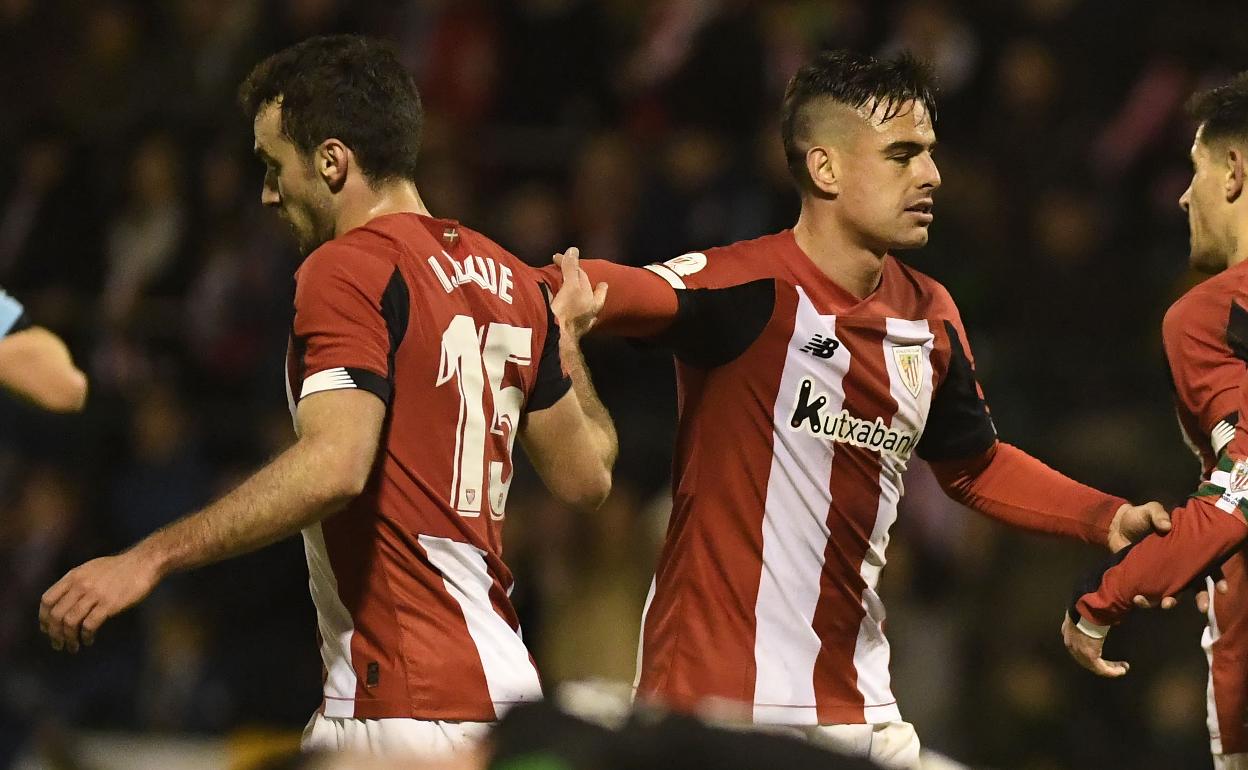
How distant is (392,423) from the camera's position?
3895 mm

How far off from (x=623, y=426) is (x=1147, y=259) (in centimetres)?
261

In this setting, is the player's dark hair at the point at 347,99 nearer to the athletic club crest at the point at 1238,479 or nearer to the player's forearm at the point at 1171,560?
the player's forearm at the point at 1171,560

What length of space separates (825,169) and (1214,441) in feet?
3.86

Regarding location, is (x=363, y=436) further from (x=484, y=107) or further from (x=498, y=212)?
(x=484, y=107)

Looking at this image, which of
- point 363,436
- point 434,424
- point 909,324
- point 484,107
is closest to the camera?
point 363,436

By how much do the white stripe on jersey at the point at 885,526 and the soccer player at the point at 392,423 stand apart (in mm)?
819

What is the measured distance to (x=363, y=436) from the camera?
366 centimetres

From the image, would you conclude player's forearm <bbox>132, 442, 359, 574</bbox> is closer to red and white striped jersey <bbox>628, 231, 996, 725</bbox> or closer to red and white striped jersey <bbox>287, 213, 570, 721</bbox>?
red and white striped jersey <bbox>287, 213, 570, 721</bbox>

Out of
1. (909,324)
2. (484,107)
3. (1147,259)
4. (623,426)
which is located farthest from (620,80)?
(909,324)

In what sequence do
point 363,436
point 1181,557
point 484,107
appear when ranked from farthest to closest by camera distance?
point 484,107 < point 1181,557 < point 363,436

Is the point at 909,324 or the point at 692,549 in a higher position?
the point at 909,324

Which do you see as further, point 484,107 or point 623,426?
point 484,107

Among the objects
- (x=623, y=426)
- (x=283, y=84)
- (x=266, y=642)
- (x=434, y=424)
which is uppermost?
(x=283, y=84)

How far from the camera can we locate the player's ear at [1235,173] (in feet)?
15.1
